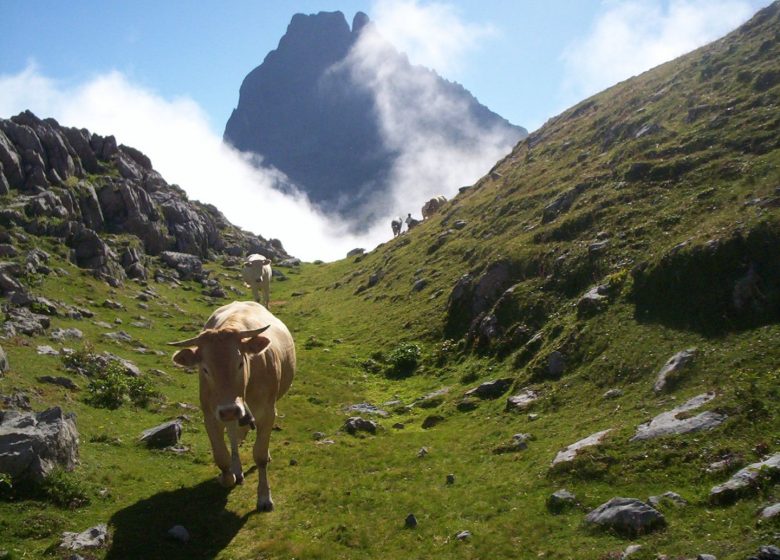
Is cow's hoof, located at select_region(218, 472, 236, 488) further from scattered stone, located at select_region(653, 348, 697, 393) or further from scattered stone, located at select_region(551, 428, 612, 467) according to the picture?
scattered stone, located at select_region(653, 348, 697, 393)

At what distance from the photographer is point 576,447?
619 inches

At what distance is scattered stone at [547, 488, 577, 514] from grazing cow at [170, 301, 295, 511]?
687 cm

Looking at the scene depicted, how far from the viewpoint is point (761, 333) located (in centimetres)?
1772

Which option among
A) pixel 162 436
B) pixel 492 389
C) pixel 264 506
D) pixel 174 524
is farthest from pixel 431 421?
pixel 174 524

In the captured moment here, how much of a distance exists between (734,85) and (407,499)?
45.6 m

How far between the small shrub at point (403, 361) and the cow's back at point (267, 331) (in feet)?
41.0

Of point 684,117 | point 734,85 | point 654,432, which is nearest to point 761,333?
point 654,432

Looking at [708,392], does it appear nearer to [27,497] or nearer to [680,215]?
[680,215]

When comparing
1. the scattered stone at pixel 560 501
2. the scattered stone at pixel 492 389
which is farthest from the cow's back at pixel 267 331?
the scattered stone at pixel 492 389

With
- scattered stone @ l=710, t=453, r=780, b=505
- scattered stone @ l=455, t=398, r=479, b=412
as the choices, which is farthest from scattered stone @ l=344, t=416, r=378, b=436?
scattered stone @ l=710, t=453, r=780, b=505

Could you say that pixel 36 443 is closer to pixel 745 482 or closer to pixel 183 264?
pixel 745 482

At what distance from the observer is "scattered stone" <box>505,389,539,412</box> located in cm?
2098

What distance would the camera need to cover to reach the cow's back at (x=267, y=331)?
47.9 ft

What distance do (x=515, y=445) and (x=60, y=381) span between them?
17132mm
